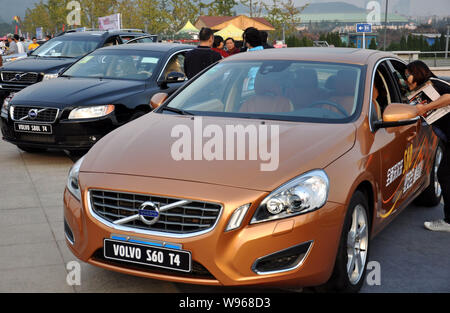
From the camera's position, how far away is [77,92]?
8.31 m

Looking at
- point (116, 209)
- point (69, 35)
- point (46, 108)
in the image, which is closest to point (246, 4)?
point (69, 35)

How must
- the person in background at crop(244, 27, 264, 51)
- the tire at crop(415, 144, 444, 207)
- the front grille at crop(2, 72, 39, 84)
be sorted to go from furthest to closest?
the front grille at crop(2, 72, 39, 84), the person in background at crop(244, 27, 264, 51), the tire at crop(415, 144, 444, 207)

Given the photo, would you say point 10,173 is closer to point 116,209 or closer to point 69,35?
point 116,209

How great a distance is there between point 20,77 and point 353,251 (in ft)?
32.0

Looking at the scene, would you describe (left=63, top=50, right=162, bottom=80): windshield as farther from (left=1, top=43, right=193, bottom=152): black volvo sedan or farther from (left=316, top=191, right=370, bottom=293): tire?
(left=316, top=191, right=370, bottom=293): tire

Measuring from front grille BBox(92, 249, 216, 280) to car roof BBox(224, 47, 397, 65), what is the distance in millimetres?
2319

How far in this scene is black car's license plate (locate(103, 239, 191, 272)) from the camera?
11.6 feet

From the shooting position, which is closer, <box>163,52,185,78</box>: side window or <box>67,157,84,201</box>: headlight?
<box>67,157,84,201</box>: headlight

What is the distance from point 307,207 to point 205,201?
0.58 m

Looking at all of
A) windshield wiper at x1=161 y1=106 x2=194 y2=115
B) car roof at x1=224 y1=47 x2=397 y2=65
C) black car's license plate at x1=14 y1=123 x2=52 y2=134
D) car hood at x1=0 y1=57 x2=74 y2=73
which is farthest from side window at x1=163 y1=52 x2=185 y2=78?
windshield wiper at x1=161 y1=106 x2=194 y2=115

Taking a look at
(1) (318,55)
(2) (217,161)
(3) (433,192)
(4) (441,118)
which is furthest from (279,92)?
(3) (433,192)

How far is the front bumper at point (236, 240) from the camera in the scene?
3443 mm

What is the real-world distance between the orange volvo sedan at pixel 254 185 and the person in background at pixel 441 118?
1.91 feet
